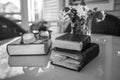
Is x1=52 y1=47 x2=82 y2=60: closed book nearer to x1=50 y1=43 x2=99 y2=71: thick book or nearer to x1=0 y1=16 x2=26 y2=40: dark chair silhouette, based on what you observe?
x1=50 y1=43 x2=99 y2=71: thick book

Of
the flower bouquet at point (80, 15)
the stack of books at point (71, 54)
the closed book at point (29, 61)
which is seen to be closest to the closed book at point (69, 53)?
the stack of books at point (71, 54)

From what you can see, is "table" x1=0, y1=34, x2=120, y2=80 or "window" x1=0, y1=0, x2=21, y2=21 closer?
"table" x1=0, y1=34, x2=120, y2=80

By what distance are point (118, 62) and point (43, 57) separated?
451mm

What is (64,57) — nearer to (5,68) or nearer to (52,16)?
(5,68)

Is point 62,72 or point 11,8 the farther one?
point 11,8

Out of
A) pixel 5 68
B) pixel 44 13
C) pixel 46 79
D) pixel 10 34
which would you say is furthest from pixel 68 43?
pixel 44 13

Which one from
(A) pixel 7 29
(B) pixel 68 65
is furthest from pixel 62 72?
(A) pixel 7 29

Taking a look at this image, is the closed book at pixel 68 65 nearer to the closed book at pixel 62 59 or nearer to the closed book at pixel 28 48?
the closed book at pixel 62 59

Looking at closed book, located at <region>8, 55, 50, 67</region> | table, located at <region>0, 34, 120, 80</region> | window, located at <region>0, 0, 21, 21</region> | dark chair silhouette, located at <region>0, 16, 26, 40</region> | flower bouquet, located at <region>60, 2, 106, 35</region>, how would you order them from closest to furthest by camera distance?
table, located at <region>0, 34, 120, 80</region>
closed book, located at <region>8, 55, 50, 67</region>
flower bouquet, located at <region>60, 2, 106, 35</region>
dark chair silhouette, located at <region>0, 16, 26, 40</region>
window, located at <region>0, 0, 21, 21</region>

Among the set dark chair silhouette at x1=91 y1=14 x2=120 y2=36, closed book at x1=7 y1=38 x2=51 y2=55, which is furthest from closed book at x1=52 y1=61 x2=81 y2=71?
dark chair silhouette at x1=91 y1=14 x2=120 y2=36

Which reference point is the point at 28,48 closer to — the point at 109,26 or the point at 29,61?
the point at 29,61

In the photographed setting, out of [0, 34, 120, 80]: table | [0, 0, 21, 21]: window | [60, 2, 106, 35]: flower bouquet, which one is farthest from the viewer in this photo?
[0, 0, 21, 21]: window

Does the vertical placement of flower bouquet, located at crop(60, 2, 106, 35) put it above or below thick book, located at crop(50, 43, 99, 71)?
above

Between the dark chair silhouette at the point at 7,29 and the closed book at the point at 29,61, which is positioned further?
the dark chair silhouette at the point at 7,29
